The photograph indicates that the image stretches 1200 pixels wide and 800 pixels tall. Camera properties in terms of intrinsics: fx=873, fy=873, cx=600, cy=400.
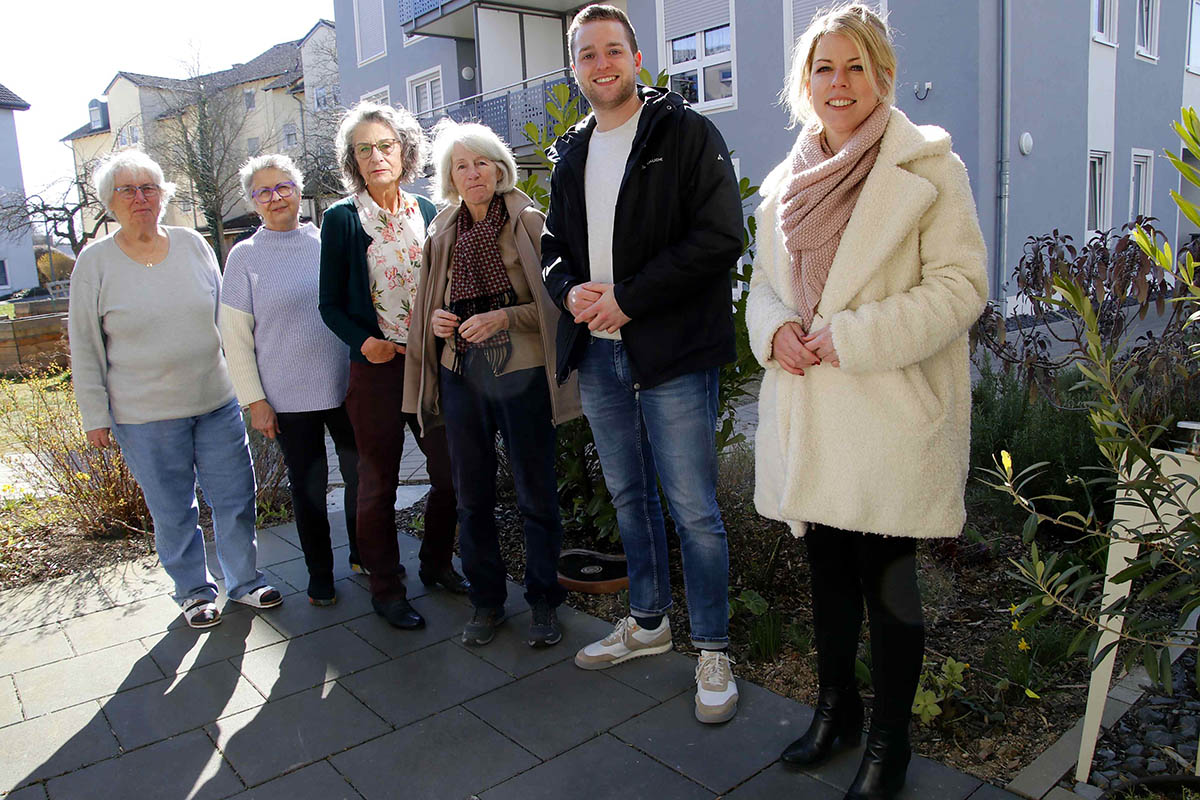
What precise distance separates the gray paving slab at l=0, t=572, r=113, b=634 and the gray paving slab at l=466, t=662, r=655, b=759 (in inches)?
90.1

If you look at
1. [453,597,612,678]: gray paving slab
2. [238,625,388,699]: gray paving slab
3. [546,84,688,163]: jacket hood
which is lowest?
[238,625,388,699]: gray paving slab

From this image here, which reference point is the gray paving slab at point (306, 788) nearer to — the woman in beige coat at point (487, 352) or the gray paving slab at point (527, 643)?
the gray paving slab at point (527, 643)

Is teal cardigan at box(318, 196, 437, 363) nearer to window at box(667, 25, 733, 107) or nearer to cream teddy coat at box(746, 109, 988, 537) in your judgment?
cream teddy coat at box(746, 109, 988, 537)

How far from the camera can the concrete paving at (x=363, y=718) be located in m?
2.52

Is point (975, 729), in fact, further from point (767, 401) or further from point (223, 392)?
point (223, 392)

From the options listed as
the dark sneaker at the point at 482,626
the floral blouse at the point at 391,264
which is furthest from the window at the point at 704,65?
the dark sneaker at the point at 482,626

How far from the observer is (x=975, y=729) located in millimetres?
2557

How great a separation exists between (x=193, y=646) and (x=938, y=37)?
37.8 feet

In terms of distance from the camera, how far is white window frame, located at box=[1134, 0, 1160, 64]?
590 inches

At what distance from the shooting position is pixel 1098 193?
1509 cm

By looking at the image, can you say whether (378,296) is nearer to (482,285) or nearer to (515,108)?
(482,285)

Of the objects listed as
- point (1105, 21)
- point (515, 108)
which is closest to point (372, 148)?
point (515, 108)

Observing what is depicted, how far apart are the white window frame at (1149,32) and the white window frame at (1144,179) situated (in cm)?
159

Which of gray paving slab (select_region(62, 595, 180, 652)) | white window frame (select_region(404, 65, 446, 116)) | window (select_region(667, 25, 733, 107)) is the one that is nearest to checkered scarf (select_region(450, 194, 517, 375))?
gray paving slab (select_region(62, 595, 180, 652))
